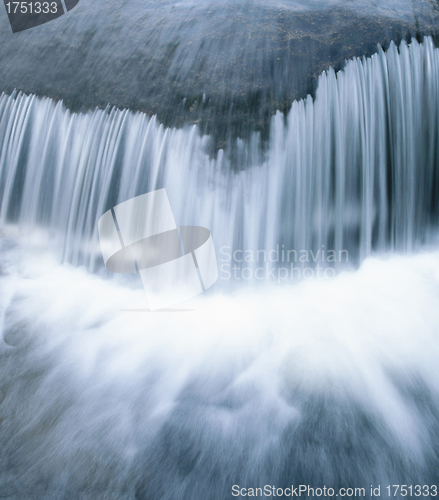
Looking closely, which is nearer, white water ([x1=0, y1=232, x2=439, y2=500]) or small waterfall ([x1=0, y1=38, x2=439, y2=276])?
white water ([x1=0, y1=232, x2=439, y2=500])

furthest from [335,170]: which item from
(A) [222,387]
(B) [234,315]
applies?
(A) [222,387]

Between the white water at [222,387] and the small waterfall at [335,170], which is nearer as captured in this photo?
the white water at [222,387]

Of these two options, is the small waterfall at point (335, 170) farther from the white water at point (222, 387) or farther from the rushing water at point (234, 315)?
the white water at point (222, 387)

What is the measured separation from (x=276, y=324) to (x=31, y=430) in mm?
2183

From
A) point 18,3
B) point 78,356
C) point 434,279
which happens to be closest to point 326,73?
point 434,279

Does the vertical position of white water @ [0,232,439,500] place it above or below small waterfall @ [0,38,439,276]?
below

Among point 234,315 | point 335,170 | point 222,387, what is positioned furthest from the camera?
point 335,170

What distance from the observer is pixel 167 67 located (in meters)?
4.48

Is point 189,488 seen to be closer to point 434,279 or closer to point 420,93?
point 434,279

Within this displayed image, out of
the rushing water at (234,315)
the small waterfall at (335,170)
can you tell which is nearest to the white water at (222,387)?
the rushing water at (234,315)

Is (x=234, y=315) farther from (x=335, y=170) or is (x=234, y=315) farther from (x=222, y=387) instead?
(x=335, y=170)

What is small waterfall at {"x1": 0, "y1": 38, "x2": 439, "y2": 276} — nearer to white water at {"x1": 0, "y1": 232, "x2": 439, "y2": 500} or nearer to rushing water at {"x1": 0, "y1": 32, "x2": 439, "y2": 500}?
rushing water at {"x1": 0, "y1": 32, "x2": 439, "y2": 500}

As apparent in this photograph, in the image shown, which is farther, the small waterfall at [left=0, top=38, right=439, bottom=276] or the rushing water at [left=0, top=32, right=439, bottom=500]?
the small waterfall at [left=0, top=38, right=439, bottom=276]

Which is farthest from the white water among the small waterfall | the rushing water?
the small waterfall
